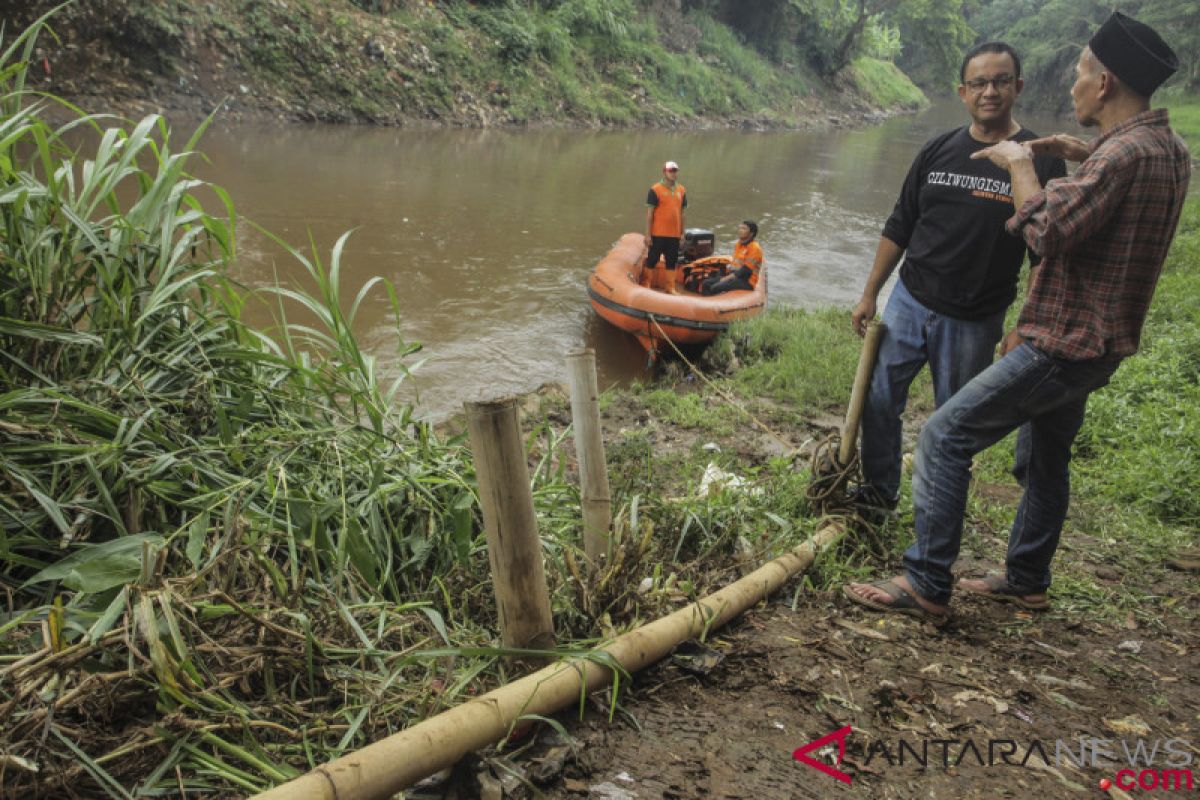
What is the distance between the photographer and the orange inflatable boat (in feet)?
24.7

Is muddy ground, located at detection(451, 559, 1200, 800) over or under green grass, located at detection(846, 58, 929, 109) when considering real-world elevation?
under

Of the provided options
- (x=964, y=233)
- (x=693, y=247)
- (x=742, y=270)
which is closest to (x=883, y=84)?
(x=693, y=247)

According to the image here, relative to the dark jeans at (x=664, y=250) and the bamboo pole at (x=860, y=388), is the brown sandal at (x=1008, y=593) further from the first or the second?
the dark jeans at (x=664, y=250)

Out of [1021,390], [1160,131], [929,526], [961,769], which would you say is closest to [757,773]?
[961,769]

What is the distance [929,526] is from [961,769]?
936 mm

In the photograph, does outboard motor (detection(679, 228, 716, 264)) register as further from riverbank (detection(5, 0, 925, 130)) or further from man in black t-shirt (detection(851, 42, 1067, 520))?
riverbank (detection(5, 0, 925, 130))

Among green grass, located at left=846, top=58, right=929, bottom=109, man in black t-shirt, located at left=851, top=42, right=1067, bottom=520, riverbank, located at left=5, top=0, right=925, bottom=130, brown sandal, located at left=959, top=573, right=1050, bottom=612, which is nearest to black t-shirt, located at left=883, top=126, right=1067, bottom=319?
man in black t-shirt, located at left=851, top=42, right=1067, bottom=520

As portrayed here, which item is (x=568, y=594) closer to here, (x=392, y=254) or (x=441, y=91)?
(x=392, y=254)

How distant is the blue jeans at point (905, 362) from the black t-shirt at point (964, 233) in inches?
2.3

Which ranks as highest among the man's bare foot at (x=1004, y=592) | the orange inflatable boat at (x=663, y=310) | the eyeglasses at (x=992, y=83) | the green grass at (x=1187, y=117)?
the green grass at (x=1187, y=117)

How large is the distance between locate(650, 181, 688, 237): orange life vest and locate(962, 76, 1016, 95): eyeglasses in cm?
576

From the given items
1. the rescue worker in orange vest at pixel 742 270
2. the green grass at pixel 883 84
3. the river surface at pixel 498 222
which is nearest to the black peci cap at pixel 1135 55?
the river surface at pixel 498 222

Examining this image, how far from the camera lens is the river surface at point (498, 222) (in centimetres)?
798

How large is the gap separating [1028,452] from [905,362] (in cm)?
55
